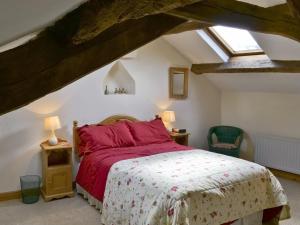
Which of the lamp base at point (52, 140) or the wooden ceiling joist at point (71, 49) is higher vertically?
the wooden ceiling joist at point (71, 49)

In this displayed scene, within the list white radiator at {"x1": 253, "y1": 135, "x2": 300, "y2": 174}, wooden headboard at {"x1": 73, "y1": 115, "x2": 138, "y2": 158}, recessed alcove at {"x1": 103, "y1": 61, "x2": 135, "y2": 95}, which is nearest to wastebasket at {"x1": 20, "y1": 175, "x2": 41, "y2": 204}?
wooden headboard at {"x1": 73, "y1": 115, "x2": 138, "y2": 158}

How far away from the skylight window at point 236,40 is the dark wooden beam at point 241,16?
1324 mm

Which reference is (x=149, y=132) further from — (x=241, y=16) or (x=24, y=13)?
(x=24, y=13)

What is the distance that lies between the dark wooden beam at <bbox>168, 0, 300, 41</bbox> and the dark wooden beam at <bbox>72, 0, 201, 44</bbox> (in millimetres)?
668

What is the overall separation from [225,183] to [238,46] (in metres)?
2.57

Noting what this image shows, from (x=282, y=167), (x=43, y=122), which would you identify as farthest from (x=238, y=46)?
(x=43, y=122)

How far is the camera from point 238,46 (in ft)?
15.8

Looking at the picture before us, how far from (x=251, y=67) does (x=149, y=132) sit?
68.7 inches

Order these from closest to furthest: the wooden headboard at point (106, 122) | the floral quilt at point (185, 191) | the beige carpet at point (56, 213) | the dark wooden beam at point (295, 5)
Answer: the dark wooden beam at point (295, 5)
the floral quilt at point (185, 191)
the beige carpet at point (56, 213)
the wooden headboard at point (106, 122)

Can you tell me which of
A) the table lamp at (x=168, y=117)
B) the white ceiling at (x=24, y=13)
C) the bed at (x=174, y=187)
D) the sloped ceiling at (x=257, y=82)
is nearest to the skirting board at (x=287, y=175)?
the sloped ceiling at (x=257, y=82)

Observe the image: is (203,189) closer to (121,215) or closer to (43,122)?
(121,215)

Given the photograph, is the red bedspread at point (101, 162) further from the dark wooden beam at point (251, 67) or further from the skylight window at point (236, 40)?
the skylight window at point (236, 40)

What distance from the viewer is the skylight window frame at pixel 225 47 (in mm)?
4629

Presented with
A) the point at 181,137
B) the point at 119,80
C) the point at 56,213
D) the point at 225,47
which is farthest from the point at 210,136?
the point at 56,213
